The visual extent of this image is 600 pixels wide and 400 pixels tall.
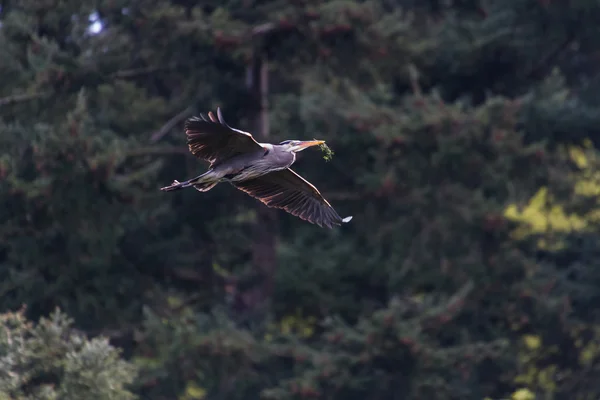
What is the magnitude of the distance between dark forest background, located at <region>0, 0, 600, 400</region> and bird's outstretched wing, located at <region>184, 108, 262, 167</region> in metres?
5.67

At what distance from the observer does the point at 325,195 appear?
56.0ft

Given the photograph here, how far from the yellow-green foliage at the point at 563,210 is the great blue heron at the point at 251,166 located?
28.8ft

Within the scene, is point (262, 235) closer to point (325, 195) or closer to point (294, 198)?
point (325, 195)

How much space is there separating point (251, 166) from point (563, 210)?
432 inches

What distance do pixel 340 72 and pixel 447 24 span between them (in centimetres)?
295

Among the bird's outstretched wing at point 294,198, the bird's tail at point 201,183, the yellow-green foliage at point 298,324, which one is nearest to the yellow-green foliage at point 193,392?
the yellow-green foliage at point 298,324

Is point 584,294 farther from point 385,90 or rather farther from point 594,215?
point 385,90

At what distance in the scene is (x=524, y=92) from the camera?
19422 millimetres

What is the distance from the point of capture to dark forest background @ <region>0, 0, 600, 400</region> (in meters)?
15.4

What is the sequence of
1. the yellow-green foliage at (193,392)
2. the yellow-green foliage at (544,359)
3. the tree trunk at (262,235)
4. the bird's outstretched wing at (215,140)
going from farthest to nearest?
1. the yellow-green foliage at (544,359)
2. the yellow-green foliage at (193,392)
3. the tree trunk at (262,235)
4. the bird's outstretched wing at (215,140)

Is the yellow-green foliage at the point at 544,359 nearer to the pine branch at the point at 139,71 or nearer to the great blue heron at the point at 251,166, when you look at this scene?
the pine branch at the point at 139,71

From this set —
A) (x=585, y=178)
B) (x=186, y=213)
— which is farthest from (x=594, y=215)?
(x=186, y=213)

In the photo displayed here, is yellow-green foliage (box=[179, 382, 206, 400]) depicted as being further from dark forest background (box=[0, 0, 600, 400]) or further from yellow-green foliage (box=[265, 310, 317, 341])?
yellow-green foliage (box=[265, 310, 317, 341])

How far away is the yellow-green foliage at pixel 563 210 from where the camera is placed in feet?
60.5
